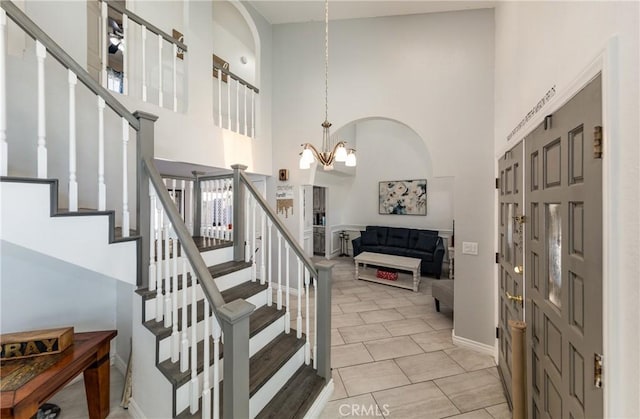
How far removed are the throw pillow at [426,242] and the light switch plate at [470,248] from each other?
2930mm

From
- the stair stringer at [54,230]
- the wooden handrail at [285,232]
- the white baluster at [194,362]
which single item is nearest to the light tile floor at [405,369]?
the white baluster at [194,362]

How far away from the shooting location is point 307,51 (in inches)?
152

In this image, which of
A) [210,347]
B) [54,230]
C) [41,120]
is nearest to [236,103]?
[41,120]

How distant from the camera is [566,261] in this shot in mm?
1184

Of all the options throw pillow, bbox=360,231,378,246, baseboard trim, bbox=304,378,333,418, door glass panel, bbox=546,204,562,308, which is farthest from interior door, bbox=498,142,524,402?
throw pillow, bbox=360,231,378,246

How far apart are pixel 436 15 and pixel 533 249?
2915mm

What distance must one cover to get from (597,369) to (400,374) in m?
1.78

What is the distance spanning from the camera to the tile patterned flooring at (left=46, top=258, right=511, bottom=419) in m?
2.01

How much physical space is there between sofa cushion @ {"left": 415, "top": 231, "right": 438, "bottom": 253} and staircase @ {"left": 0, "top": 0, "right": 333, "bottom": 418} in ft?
14.2

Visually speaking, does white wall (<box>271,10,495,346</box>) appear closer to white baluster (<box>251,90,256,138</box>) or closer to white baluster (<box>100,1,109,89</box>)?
white baluster (<box>251,90,256,138</box>)

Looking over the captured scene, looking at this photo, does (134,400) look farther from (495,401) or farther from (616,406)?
(495,401)

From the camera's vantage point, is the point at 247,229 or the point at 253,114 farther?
the point at 253,114

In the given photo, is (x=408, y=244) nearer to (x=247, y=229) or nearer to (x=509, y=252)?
(x=509, y=252)

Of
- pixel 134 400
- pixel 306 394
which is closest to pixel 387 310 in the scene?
pixel 306 394
